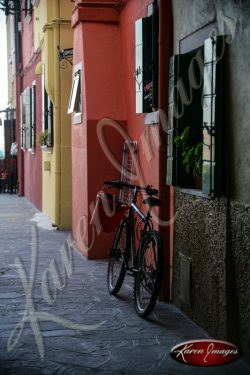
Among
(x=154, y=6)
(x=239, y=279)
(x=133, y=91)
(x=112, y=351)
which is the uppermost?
(x=154, y=6)

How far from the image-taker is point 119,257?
275 inches

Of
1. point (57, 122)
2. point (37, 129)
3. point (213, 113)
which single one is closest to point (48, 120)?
point (57, 122)

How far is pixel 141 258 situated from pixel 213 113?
1.82 metres

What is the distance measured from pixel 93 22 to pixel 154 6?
2270mm

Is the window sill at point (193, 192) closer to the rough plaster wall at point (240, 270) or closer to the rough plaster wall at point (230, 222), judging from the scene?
the rough plaster wall at point (230, 222)

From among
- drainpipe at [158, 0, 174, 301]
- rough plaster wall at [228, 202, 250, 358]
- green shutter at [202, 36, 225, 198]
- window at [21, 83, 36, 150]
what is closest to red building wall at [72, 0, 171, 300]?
drainpipe at [158, 0, 174, 301]

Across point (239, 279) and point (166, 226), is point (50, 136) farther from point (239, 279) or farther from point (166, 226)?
point (239, 279)

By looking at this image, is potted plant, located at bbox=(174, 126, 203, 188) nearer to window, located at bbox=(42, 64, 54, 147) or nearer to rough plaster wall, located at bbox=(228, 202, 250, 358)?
rough plaster wall, located at bbox=(228, 202, 250, 358)

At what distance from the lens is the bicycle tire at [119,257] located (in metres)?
6.82

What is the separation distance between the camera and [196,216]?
576 centimetres

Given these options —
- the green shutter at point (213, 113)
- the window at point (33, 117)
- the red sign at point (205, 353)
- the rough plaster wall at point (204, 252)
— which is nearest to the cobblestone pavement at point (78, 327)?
the red sign at point (205, 353)

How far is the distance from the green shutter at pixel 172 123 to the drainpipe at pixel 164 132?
12.4 inches

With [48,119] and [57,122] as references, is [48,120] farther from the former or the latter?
[57,122]

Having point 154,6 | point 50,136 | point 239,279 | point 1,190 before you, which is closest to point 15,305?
point 239,279
